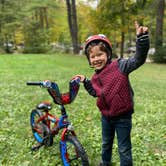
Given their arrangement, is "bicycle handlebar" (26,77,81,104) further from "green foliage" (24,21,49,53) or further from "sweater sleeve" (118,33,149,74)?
"green foliage" (24,21,49,53)

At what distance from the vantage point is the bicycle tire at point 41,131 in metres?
4.27

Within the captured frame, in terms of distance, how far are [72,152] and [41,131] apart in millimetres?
726

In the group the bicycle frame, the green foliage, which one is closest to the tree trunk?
the green foliage

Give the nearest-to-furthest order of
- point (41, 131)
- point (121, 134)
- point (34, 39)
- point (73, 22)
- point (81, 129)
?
1. point (121, 134)
2. point (41, 131)
3. point (81, 129)
4. point (73, 22)
5. point (34, 39)

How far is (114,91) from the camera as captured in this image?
3156 mm

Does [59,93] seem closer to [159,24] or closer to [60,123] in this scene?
[60,123]

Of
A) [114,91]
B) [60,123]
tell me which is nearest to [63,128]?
[60,123]

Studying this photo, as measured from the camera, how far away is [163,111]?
6.66 metres

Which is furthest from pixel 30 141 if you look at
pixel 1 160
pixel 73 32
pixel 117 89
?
pixel 73 32

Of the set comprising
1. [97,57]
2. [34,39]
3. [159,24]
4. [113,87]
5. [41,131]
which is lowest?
[41,131]

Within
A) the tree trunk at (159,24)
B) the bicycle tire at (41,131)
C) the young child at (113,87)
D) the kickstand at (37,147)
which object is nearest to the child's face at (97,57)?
the young child at (113,87)

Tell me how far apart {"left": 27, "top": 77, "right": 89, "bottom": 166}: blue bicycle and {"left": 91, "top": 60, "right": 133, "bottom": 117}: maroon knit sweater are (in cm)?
42

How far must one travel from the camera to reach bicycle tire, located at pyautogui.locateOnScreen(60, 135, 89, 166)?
3557mm

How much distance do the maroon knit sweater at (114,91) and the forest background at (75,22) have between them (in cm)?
892
